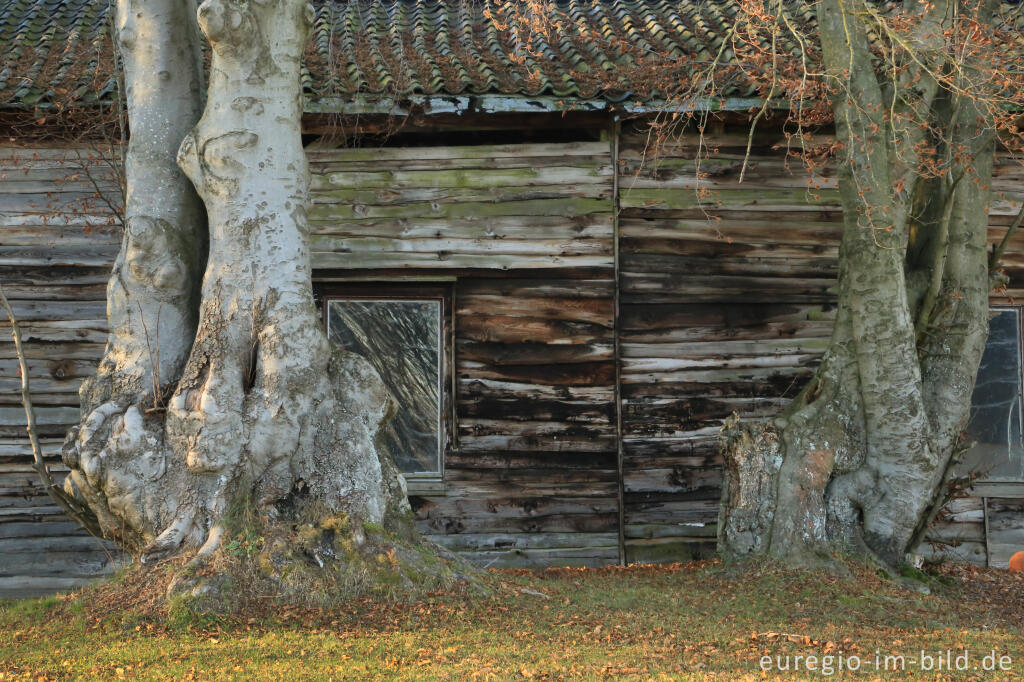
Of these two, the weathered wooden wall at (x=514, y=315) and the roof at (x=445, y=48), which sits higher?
the roof at (x=445, y=48)

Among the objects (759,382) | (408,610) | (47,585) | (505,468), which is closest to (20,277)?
(47,585)

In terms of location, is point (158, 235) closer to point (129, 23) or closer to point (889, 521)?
point (129, 23)

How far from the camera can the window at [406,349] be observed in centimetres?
805

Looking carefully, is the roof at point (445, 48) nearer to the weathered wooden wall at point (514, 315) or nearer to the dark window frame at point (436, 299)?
the weathered wooden wall at point (514, 315)

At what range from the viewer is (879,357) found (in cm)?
612

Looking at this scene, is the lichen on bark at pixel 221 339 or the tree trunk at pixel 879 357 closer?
the lichen on bark at pixel 221 339

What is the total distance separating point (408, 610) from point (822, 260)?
5023 millimetres

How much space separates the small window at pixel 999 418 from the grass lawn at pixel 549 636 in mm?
2523

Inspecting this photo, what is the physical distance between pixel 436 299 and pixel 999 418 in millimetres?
5088

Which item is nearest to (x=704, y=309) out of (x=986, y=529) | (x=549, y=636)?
(x=986, y=529)

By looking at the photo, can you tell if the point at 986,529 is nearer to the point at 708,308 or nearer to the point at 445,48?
the point at 708,308

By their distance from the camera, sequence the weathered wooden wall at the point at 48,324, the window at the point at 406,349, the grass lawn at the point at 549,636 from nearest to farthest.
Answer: the grass lawn at the point at 549,636 < the weathered wooden wall at the point at 48,324 < the window at the point at 406,349

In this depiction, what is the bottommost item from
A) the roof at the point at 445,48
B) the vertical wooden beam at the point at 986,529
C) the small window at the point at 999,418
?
the vertical wooden beam at the point at 986,529

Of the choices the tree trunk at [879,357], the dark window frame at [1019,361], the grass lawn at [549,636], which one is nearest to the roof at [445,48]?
the tree trunk at [879,357]
